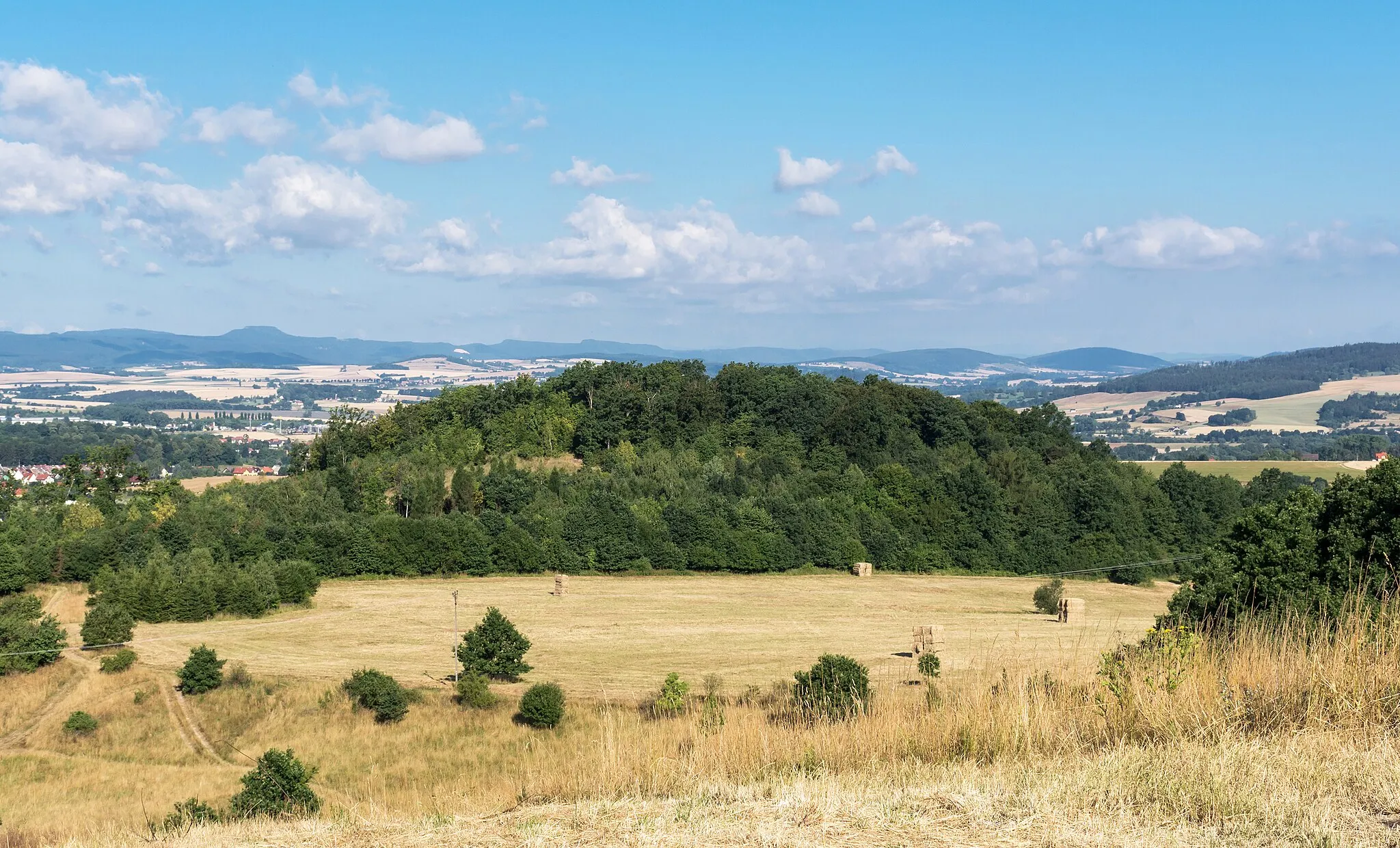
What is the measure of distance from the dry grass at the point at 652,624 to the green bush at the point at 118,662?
4.59 feet

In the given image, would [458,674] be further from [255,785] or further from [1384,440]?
[1384,440]

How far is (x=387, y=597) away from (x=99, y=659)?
18.3m

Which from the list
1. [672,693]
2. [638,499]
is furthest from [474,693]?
[638,499]

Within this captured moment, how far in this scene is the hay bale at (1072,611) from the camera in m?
54.1

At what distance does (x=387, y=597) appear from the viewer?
206 ft

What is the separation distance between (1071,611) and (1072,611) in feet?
0.18

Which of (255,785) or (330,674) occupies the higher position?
(255,785)

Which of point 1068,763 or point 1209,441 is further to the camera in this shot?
point 1209,441

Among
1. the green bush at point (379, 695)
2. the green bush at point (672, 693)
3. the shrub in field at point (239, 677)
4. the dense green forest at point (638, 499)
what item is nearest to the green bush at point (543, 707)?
the green bush at point (672, 693)

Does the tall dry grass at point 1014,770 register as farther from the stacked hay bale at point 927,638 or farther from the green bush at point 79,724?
the green bush at point 79,724

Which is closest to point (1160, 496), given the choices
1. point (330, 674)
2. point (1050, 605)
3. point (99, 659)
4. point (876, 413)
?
point (876, 413)

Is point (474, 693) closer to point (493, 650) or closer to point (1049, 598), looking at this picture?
point (493, 650)

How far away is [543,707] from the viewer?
3597 centimetres

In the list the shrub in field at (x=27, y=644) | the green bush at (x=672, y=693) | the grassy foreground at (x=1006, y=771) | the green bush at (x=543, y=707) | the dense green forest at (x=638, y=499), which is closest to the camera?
the grassy foreground at (x=1006, y=771)
